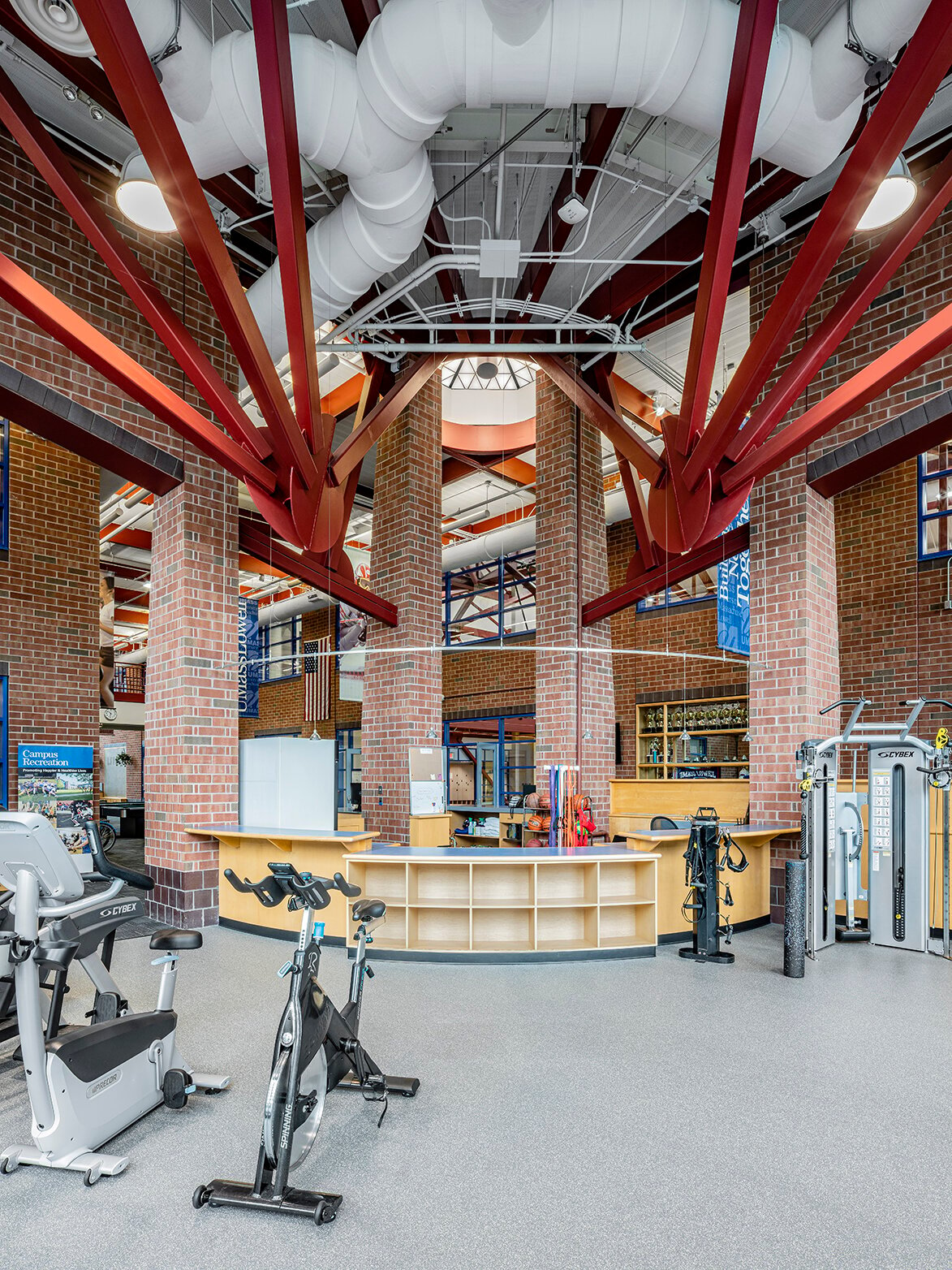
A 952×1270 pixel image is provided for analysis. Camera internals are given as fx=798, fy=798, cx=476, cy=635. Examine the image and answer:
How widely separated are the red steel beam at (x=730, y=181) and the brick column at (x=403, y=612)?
447 centimetres

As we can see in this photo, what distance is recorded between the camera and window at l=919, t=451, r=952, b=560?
9547 mm

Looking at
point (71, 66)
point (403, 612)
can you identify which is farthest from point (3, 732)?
point (71, 66)

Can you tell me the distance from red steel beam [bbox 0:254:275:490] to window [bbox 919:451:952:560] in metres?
7.82

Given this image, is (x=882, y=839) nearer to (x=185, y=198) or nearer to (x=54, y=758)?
(x=185, y=198)

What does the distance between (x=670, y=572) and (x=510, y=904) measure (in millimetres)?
4131

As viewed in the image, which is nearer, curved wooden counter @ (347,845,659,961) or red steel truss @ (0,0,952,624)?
red steel truss @ (0,0,952,624)

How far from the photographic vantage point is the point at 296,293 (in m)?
4.99

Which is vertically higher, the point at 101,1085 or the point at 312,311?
the point at 312,311

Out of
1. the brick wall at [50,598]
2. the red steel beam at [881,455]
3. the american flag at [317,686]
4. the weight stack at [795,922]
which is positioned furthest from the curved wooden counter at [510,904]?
the american flag at [317,686]

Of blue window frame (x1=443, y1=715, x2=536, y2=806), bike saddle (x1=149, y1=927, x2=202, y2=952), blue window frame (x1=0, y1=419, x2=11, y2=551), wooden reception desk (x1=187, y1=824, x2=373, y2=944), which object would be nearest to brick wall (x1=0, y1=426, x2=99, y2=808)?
blue window frame (x1=0, y1=419, x2=11, y2=551)

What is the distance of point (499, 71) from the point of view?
14.5 feet

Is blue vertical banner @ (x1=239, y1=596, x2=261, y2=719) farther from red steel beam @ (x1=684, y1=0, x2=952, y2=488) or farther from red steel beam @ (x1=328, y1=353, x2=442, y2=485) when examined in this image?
red steel beam @ (x1=684, y1=0, x2=952, y2=488)

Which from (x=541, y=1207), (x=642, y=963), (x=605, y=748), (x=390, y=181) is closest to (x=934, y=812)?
(x=642, y=963)

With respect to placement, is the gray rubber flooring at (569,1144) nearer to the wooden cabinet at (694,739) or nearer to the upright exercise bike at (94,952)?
the upright exercise bike at (94,952)
